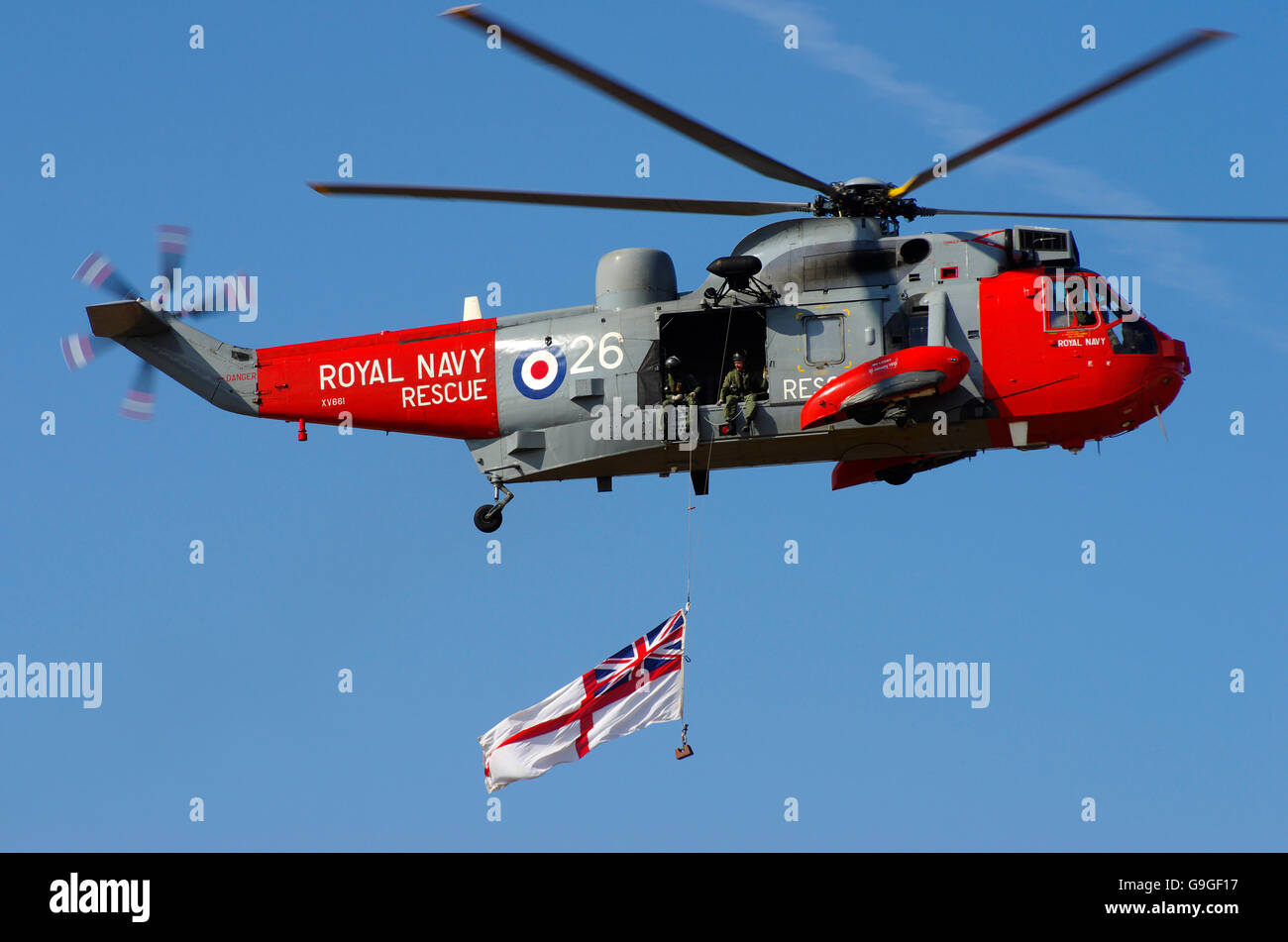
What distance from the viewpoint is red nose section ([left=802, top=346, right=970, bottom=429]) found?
29344mm

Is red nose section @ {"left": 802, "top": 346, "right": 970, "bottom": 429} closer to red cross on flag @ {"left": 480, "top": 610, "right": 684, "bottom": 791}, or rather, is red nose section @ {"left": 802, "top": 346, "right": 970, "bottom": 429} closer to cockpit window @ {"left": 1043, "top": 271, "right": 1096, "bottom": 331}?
cockpit window @ {"left": 1043, "top": 271, "right": 1096, "bottom": 331}

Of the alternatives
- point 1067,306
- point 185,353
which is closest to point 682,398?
point 1067,306

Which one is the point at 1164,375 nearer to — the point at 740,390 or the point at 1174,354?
the point at 1174,354

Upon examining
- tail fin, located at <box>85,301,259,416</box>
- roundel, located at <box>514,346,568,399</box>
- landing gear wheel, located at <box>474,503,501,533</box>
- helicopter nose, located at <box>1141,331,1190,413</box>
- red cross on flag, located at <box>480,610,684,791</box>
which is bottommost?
red cross on flag, located at <box>480,610,684,791</box>

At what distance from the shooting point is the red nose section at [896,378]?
29.3 metres

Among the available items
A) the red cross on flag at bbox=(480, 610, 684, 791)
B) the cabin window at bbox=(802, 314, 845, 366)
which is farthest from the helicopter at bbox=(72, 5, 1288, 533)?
the red cross on flag at bbox=(480, 610, 684, 791)

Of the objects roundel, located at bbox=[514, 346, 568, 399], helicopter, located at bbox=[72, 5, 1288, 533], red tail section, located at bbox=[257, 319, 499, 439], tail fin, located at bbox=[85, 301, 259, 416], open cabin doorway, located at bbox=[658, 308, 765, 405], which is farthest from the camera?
tail fin, located at bbox=[85, 301, 259, 416]

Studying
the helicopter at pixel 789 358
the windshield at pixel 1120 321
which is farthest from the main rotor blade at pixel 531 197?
the windshield at pixel 1120 321

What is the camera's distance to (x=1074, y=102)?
91.5ft

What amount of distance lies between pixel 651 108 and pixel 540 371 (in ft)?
20.4

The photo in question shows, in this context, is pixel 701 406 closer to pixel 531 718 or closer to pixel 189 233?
pixel 531 718

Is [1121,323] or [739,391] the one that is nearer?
[1121,323]

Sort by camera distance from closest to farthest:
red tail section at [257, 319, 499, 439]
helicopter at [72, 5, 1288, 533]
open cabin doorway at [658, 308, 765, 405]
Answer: helicopter at [72, 5, 1288, 533], open cabin doorway at [658, 308, 765, 405], red tail section at [257, 319, 499, 439]
